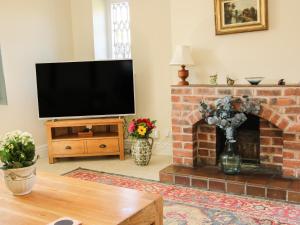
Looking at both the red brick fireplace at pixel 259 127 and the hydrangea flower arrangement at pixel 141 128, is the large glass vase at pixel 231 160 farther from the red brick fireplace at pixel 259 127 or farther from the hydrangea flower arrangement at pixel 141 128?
the hydrangea flower arrangement at pixel 141 128

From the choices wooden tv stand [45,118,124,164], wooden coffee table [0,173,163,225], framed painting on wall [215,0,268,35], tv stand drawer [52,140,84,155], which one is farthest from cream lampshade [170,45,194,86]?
wooden coffee table [0,173,163,225]

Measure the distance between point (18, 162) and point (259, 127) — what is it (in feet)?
7.67

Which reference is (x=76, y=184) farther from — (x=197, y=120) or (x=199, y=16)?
(x=199, y=16)

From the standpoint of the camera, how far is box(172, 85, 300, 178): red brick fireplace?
10.1ft

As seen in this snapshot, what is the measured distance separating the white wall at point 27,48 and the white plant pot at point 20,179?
7.38ft

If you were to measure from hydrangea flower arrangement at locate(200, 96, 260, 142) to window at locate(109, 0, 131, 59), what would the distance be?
6.45 feet

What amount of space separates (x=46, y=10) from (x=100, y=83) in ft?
4.19

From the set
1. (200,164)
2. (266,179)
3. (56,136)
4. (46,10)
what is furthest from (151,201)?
(46,10)

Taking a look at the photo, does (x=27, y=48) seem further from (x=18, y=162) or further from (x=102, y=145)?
(x=18, y=162)

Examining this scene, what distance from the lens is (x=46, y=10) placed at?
461cm

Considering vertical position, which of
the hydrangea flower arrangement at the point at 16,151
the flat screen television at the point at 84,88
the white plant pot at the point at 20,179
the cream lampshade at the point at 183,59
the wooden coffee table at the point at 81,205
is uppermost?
the cream lampshade at the point at 183,59

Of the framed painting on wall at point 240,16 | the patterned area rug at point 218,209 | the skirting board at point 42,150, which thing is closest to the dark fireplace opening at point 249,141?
the patterned area rug at point 218,209

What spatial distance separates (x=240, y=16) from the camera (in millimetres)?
3475

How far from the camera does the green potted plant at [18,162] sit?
201 centimetres
